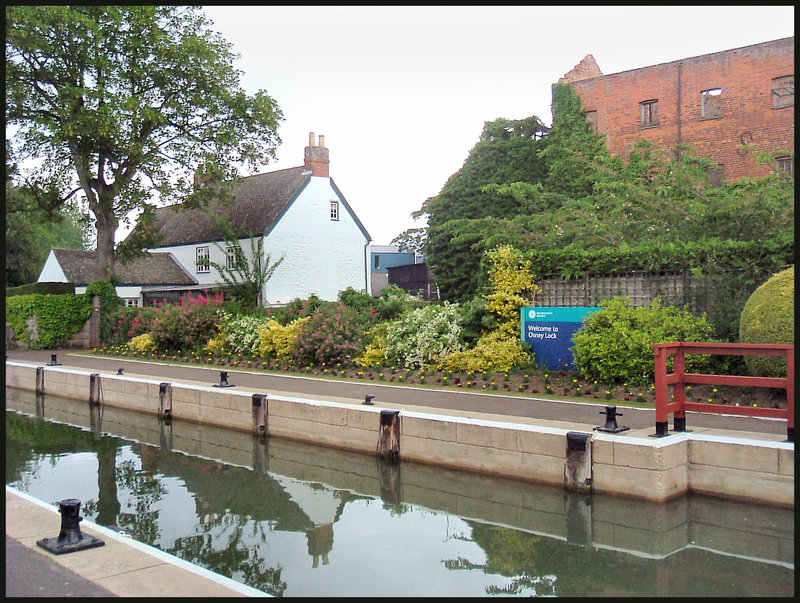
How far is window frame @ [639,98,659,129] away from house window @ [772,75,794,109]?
515 centimetres

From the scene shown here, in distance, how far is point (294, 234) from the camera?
38.0 m

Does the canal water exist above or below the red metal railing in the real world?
below

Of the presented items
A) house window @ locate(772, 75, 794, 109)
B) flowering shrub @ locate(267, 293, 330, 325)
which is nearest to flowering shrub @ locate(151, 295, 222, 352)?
flowering shrub @ locate(267, 293, 330, 325)

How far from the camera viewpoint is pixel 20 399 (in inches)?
751

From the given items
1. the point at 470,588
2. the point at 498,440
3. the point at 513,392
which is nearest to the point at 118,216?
the point at 513,392

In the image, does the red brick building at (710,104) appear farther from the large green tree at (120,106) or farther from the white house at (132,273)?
the white house at (132,273)

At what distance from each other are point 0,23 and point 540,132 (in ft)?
102

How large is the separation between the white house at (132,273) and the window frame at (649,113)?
24.6m

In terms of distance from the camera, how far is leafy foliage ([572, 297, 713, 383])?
12.3 m

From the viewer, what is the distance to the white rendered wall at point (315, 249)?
37375 mm

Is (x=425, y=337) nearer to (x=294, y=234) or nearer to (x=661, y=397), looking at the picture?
(x=661, y=397)

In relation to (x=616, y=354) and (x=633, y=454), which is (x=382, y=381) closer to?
(x=616, y=354)

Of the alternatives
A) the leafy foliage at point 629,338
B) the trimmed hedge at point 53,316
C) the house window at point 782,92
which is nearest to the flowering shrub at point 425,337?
the leafy foliage at point 629,338

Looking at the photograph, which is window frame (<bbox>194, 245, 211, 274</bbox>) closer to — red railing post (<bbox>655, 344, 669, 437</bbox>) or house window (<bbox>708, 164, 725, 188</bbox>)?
house window (<bbox>708, 164, 725, 188</bbox>)
